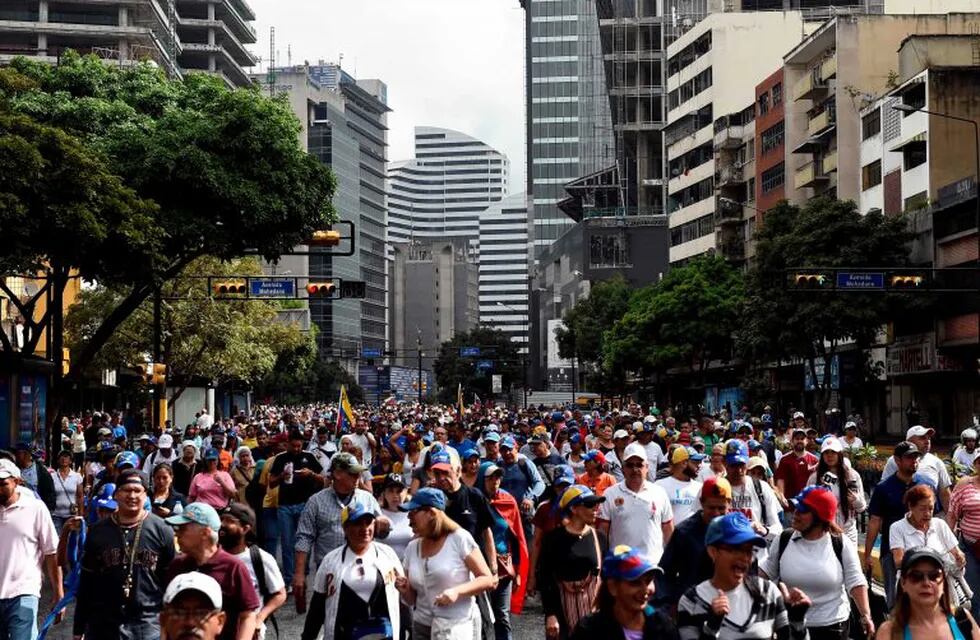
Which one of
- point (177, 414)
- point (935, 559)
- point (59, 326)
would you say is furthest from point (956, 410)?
point (935, 559)

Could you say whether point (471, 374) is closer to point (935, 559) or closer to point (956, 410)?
point (956, 410)

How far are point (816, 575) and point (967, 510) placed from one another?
3.56 metres

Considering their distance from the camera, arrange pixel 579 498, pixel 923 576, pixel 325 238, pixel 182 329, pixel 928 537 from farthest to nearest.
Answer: pixel 182 329, pixel 325 238, pixel 928 537, pixel 579 498, pixel 923 576

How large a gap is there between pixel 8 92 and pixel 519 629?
735 inches

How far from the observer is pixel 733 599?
6.40 meters

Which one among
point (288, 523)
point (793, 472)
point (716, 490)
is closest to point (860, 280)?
point (793, 472)

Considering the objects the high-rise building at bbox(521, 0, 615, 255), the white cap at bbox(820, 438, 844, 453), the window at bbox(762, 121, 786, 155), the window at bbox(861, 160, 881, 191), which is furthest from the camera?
the high-rise building at bbox(521, 0, 615, 255)

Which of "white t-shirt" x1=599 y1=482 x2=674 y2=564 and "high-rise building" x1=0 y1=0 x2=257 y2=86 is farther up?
"high-rise building" x1=0 y1=0 x2=257 y2=86

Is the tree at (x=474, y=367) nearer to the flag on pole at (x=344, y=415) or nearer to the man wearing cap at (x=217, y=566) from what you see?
the flag on pole at (x=344, y=415)

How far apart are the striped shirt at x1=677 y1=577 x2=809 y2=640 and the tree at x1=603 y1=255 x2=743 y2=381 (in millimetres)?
62226

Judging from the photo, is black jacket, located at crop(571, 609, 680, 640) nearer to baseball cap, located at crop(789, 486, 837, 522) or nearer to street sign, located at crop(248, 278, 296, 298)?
baseball cap, located at crop(789, 486, 837, 522)

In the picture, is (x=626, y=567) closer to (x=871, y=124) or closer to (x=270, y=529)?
(x=270, y=529)

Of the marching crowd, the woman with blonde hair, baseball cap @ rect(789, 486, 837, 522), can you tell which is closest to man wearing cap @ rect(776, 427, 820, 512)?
the marching crowd

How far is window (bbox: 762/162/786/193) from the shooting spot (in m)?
73.8
